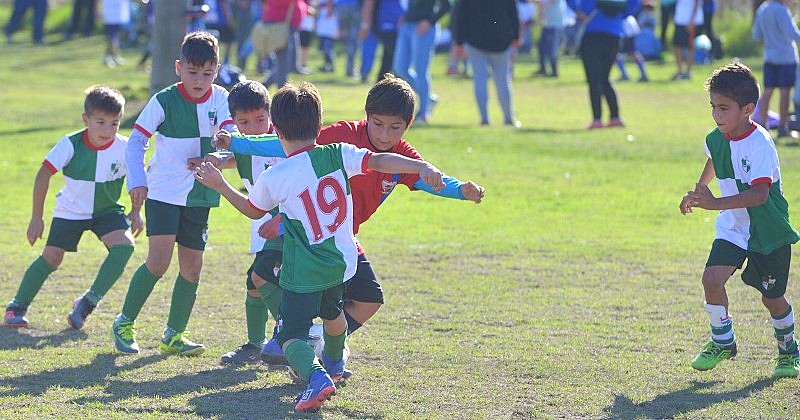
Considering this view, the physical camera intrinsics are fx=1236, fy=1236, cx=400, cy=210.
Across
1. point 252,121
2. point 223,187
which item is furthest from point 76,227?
point 223,187

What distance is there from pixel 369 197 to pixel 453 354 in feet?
3.66

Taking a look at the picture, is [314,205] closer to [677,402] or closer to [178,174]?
[178,174]

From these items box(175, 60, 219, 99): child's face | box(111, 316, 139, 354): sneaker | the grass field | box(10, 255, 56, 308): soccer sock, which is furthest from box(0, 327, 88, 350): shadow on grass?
box(175, 60, 219, 99): child's face

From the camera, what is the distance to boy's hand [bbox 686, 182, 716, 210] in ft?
18.2

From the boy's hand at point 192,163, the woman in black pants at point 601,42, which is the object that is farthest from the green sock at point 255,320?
the woman in black pants at point 601,42

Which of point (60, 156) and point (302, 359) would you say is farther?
point (60, 156)

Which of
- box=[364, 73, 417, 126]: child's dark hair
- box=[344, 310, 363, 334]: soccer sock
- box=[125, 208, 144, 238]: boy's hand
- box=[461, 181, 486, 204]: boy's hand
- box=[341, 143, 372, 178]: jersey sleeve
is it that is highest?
box=[364, 73, 417, 126]: child's dark hair

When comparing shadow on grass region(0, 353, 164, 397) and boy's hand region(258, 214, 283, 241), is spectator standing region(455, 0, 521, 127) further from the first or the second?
boy's hand region(258, 214, 283, 241)

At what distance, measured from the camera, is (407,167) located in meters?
4.98

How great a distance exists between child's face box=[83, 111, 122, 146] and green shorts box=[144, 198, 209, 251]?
68 centimetres

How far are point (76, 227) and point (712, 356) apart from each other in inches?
146

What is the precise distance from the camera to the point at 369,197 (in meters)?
5.80

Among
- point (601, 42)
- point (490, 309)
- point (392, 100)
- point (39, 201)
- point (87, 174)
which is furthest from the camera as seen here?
point (601, 42)

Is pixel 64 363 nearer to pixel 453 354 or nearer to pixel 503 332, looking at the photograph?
pixel 453 354
